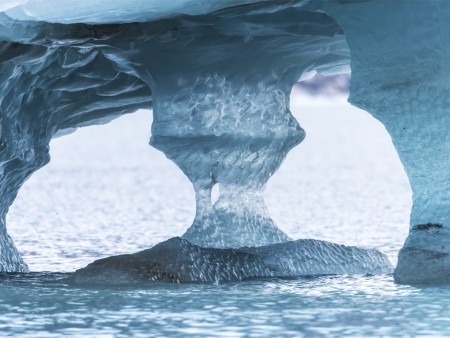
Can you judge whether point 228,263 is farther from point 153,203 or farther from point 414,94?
point 153,203

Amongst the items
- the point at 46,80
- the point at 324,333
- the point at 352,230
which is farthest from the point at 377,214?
the point at 324,333

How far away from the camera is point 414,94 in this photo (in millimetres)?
7980

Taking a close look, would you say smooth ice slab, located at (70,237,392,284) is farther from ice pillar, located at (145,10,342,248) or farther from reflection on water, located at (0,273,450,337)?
ice pillar, located at (145,10,342,248)

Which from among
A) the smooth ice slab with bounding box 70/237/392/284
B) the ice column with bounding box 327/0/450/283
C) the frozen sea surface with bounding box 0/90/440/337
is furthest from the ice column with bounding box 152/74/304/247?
the ice column with bounding box 327/0/450/283

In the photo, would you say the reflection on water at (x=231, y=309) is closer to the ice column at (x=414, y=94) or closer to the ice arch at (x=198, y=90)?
the ice column at (x=414, y=94)

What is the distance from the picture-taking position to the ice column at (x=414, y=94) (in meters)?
7.86

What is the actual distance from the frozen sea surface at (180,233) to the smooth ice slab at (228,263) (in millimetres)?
284

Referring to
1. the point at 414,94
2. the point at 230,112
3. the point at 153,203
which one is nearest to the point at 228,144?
the point at 230,112

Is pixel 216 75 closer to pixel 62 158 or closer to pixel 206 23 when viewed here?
pixel 206 23

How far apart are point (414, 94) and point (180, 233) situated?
685 centimetres

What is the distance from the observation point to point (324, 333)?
21.2 feet

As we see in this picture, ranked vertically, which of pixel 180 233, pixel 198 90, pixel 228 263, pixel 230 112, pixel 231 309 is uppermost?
pixel 198 90

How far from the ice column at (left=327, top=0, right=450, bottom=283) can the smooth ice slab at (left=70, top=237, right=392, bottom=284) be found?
113cm

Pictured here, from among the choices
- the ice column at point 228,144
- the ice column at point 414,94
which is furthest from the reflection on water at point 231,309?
the ice column at point 228,144
